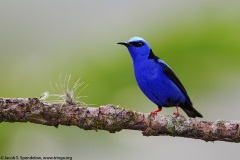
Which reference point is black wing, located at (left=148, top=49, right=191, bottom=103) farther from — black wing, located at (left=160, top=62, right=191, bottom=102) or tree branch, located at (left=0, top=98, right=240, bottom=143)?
tree branch, located at (left=0, top=98, right=240, bottom=143)

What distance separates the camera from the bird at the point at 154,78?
6.22m

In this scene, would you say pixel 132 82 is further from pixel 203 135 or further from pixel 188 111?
pixel 203 135

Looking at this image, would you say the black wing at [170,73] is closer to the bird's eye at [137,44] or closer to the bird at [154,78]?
the bird at [154,78]

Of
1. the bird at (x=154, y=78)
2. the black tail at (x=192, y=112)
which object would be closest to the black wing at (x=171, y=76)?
the bird at (x=154, y=78)

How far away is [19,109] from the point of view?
457cm

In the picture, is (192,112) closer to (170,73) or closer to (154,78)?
(170,73)

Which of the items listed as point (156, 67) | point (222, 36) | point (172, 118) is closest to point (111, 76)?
point (156, 67)

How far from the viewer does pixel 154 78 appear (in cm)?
625

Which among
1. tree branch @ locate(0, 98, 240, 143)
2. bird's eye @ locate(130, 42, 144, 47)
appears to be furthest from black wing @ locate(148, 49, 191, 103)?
tree branch @ locate(0, 98, 240, 143)

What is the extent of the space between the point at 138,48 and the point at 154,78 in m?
0.45

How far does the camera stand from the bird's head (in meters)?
6.32

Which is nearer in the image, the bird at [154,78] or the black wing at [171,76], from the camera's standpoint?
the bird at [154,78]

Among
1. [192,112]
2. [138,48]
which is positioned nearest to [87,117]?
[138,48]

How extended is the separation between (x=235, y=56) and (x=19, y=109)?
400 centimetres
